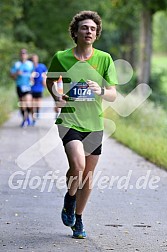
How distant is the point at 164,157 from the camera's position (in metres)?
13.6

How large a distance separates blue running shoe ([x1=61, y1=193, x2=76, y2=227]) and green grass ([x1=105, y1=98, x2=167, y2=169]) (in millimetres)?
5574

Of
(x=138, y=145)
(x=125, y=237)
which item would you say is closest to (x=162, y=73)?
(x=138, y=145)

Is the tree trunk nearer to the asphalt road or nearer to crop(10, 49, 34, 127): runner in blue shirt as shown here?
crop(10, 49, 34, 127): runner in blue shirt

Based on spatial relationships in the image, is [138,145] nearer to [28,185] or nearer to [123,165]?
[123,165]

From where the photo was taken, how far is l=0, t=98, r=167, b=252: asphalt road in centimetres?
733

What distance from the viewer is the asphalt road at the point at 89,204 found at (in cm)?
733

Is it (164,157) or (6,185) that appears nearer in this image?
(6,185)

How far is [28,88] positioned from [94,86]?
14.6 meters

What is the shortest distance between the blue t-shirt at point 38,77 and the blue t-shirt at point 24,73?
844mm

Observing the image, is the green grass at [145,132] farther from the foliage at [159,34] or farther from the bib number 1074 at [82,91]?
the foliage at [159,34]

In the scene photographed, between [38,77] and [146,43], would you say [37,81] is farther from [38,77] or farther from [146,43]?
[146,43]

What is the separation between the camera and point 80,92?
727cm

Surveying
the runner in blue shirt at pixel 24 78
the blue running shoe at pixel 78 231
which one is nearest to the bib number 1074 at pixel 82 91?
the blue running shoe at pixel 78 231

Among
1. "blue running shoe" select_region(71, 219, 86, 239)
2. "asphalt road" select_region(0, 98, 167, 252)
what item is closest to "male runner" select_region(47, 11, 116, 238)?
"blue running shoe" select_region(71, 219, 86, 239)
